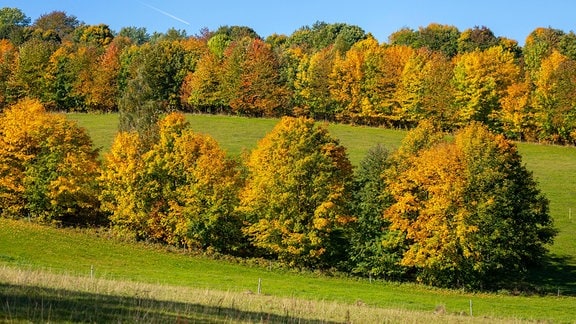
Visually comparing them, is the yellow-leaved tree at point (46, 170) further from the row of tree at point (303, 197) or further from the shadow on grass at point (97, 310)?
the shadow on grass at point (97, 310)

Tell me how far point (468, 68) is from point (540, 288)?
56.2 meters

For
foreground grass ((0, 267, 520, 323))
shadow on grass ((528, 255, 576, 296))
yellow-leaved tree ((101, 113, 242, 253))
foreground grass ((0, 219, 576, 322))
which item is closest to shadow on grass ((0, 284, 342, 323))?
foreground grass ((0, 267, 520, 323))

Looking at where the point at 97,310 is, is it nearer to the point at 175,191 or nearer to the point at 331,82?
the point at 175,191

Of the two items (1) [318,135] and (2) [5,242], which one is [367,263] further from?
(2) [5,242]

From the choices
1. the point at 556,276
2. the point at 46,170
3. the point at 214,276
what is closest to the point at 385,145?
the point at 556,276

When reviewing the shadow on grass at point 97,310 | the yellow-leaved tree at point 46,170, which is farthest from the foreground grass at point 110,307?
the yellow-leaved tree at point 46,170

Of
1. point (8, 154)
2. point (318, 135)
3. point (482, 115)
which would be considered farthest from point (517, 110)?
point (8, 154)

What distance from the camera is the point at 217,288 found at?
1357 inches

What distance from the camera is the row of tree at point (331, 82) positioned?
310ft

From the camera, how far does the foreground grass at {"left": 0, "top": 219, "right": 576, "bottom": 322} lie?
35656 mm

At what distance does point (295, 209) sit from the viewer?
53.6m

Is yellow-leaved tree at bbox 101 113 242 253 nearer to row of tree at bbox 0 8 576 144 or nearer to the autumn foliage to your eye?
the autumn foliage

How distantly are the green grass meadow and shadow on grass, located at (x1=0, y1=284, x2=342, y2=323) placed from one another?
0.03m

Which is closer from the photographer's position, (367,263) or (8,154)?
(367,263)
